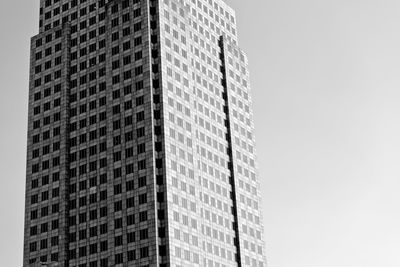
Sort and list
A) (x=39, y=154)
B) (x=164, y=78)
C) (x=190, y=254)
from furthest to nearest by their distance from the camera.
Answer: (x=39, y=154) < (x=164, y=78) < (x=190, y=254)

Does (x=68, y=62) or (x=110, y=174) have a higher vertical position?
(x=68, y=62)

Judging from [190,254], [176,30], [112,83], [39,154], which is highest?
[176,30]

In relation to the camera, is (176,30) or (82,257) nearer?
(82,257)

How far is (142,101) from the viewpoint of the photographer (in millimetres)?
174000

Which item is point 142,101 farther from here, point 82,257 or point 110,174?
point 82,257

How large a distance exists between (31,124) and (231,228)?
2298 inches

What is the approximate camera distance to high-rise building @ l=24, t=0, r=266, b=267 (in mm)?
165750

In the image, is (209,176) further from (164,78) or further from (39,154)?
(39,154)

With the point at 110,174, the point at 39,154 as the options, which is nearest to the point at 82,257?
the point at 110,174

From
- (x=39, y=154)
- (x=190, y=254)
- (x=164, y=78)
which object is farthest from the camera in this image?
(x=39, y=154)

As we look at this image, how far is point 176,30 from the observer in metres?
188

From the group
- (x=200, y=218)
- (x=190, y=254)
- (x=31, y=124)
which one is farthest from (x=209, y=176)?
(x=31, y=124)

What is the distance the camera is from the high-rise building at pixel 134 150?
166 meters

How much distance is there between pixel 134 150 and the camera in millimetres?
170500
